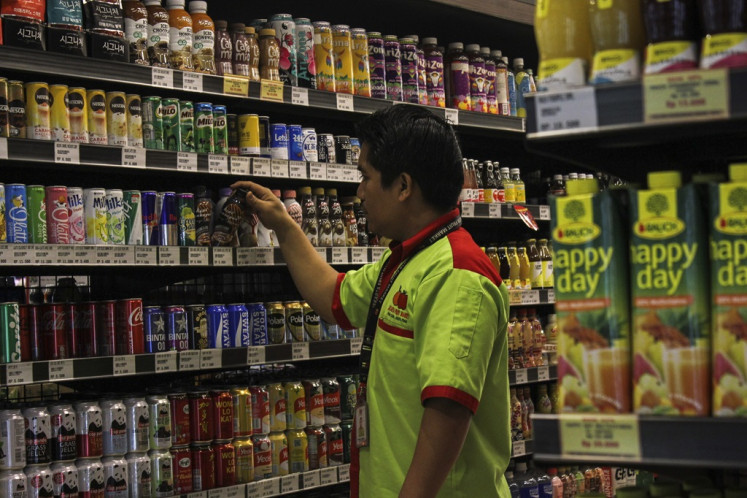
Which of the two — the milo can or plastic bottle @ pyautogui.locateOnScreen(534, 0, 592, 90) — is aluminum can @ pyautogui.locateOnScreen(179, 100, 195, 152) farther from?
plastic bottle @ pyautogui.locateOnScreen(534, 0, 592, 90)

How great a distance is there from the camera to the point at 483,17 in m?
4.30

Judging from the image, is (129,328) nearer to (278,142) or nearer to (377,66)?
(278,142)

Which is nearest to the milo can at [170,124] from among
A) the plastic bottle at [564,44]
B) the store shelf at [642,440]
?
the plastic bottle at [564,44]

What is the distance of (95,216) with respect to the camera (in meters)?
2.99

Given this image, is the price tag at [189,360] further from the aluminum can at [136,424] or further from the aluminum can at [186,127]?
the aluminum can at [186,127]

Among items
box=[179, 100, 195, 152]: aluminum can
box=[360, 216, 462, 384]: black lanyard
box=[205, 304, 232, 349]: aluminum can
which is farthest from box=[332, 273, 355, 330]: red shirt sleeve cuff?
box=[179, 100, 195, 152]: aluminum can

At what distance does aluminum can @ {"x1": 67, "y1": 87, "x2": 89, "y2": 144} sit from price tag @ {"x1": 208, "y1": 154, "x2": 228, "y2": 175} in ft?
1.43

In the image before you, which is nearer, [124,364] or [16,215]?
[16,215]

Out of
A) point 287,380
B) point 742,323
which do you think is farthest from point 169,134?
point 742,323

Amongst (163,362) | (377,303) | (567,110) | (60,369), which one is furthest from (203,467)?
(567,110)

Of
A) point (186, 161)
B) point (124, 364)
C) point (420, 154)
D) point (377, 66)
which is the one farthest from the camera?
point (377, 66)

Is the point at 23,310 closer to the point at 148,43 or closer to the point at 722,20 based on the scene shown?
the point at 148,43

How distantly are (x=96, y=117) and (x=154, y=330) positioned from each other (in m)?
0.74

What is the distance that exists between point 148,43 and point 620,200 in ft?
7.47
